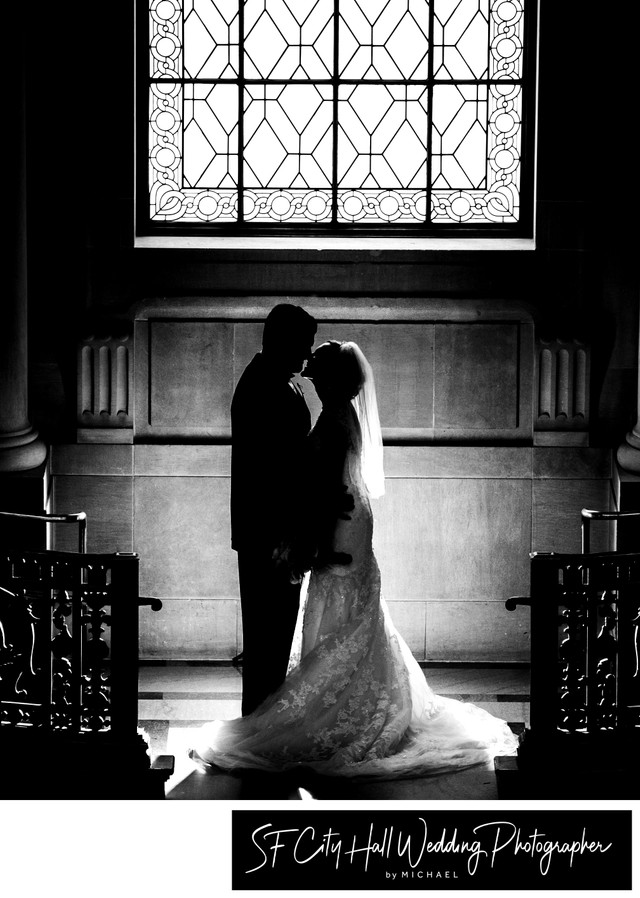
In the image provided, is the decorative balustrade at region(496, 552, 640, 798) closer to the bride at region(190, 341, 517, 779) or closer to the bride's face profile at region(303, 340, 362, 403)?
the bride at region(190, 341, 517, 779)

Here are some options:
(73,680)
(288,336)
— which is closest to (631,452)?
(288,336)

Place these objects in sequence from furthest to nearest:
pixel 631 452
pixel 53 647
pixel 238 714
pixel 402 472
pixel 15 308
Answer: pixel 402 472, pixel 631 452, pixel 15 308, pixel 238 714, pixel 53 647

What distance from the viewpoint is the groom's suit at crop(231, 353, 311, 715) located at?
589cm

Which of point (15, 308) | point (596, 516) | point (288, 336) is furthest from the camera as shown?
point (15, 308)

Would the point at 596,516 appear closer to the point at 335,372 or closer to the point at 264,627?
the point at 335,372

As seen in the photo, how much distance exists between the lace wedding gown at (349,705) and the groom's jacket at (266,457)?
0.18m

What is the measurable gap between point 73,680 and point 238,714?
4.68 feet

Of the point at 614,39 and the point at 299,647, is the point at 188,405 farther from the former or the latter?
the point at 614,39

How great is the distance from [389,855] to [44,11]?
212 inches

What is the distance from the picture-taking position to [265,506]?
593cm

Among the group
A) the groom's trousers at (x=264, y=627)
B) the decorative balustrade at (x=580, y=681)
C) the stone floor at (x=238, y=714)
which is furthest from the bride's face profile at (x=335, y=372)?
the stone floor at (x=238, y=714)

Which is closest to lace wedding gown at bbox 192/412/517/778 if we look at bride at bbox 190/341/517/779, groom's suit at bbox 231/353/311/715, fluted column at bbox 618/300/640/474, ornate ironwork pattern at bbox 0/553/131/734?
bride at bbox 190/341/517/779

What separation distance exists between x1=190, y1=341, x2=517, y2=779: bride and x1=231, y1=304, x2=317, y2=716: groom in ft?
0.33

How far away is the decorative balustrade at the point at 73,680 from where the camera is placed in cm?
542
